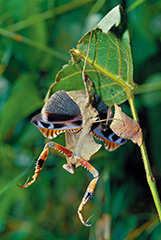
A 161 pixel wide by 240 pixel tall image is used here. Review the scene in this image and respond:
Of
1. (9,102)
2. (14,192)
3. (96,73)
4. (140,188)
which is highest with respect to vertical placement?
(9,102)

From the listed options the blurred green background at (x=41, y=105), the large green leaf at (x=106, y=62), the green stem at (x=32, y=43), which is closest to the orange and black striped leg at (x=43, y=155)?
the large green leaf at (x=106, y=62)

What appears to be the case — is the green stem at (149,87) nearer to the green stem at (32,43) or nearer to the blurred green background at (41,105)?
the blurred green background at (41,105)

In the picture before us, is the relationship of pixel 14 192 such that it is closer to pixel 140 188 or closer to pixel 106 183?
pixel 106 183

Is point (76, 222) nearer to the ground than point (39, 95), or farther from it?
nearer to the ground

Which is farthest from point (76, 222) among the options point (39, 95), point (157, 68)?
point (157, 68)

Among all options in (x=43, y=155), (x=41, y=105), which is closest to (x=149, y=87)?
(x=41, y=105)
